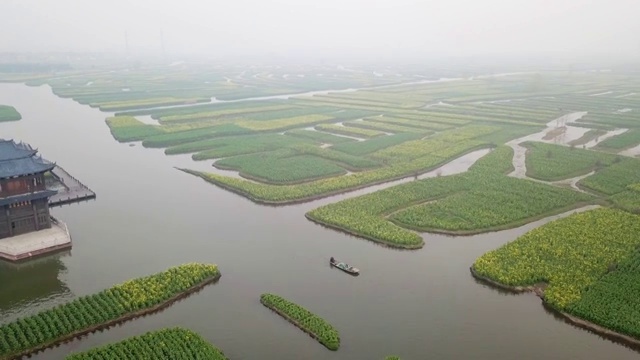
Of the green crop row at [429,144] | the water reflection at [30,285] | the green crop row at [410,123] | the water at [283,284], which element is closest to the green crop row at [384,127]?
the green crop row at [410,123]

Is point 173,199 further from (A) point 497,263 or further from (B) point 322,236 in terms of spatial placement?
(A) point 497,263

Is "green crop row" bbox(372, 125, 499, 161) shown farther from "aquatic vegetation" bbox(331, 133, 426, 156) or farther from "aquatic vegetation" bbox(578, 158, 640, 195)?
"aquatic vegetation" bbox(578, 158, 640, 195)

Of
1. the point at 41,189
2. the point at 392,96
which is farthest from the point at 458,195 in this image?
the point at 392,96

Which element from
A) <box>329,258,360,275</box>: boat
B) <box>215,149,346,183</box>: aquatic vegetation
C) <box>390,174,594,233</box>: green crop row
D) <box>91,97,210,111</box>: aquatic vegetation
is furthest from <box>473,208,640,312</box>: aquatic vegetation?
<box>91,97,210,111</box>: aquatic vegetation

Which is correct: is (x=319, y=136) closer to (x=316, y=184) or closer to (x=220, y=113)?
(x=316, y=184)

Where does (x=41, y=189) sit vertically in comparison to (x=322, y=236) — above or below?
above

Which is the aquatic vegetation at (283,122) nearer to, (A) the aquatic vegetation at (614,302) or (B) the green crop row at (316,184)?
(B) the green crop row at (316,184)

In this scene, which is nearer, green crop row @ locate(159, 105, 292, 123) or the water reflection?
the water reflection
